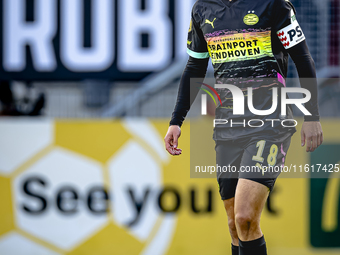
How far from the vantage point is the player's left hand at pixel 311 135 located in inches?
90.7

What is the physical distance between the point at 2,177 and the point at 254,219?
4.53m

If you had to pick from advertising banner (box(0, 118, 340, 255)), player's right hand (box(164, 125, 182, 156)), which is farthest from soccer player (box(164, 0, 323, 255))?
advertising banner (box(0, 118, 340, 255))

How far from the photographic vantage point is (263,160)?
2543mm

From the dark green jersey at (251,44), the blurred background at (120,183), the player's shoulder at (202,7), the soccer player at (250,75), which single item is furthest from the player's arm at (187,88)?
the blurred background at (120,183)

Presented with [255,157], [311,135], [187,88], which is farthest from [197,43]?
[311,135]

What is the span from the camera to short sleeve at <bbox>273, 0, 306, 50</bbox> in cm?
240

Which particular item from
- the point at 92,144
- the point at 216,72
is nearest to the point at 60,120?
the point at 92,144

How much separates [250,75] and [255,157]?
1.41 feet

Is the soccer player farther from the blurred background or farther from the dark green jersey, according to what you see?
the blurred background

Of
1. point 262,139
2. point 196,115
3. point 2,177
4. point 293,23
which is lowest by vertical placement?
Result: point 2,177

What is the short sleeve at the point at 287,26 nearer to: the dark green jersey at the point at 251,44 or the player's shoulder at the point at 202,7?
the dark green jersey at the point at 251,44

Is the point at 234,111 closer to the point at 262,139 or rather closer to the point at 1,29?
the point at 262,139

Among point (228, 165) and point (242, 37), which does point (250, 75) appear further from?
point (228, 165)

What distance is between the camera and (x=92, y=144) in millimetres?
6270
